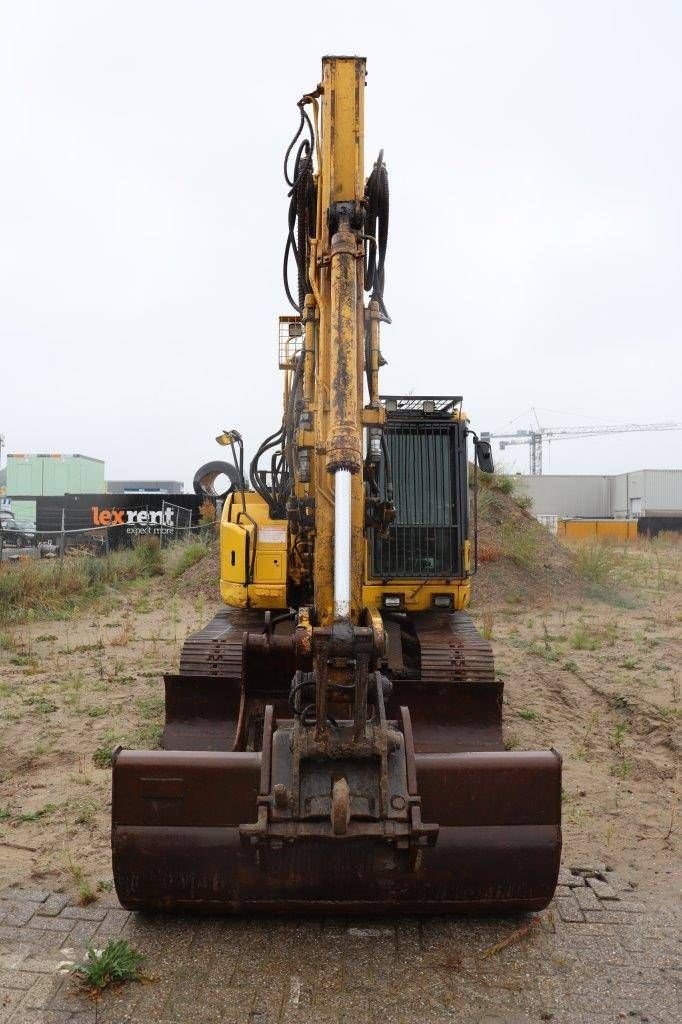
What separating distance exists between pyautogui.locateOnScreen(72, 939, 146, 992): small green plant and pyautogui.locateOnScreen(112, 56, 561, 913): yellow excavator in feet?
0.93

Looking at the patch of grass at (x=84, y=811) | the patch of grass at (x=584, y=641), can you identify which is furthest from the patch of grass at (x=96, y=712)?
the patch of grass at (x=584, y=641)

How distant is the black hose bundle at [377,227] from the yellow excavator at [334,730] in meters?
0.01

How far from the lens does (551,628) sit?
12.0m

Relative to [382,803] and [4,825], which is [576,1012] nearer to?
[382,803]

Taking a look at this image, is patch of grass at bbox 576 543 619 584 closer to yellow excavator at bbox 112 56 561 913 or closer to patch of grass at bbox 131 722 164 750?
yellow excavator at bbox 112 56 561 913

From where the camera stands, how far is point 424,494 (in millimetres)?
6762

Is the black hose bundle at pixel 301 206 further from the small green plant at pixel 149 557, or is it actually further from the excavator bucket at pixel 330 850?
the small green plant at pixel 149 557

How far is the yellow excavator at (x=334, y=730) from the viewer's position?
3.37 m

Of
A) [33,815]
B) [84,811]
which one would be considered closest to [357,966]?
[84,811]

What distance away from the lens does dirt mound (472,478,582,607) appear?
15055mm

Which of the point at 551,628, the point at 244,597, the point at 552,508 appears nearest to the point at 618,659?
the point at 551,628

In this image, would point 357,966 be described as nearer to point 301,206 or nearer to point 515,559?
point 301,206

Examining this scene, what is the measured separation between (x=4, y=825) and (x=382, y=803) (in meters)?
2.83

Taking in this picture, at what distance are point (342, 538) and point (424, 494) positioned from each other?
3.08 m
